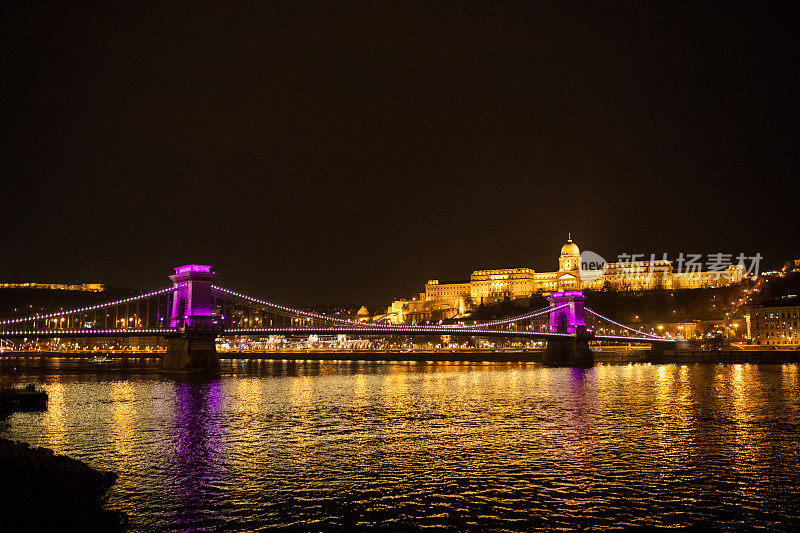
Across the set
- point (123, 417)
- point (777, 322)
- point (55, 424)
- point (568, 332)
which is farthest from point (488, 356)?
point (55, 424)

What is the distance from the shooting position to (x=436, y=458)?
21.1 m

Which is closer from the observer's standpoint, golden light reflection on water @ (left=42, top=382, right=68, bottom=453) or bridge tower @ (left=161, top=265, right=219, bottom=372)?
golden light reflection on water @ (left=42, top=382, right=68, bottom=453)

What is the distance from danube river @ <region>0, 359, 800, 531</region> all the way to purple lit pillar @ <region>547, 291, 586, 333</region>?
48892 mm

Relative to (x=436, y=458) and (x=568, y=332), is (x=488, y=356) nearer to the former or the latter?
(x=568, y=332)

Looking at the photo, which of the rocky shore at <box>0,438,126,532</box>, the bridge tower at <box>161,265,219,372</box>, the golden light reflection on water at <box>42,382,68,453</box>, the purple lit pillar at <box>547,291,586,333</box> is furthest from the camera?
the purple lit pillar at <box>547,291,586,333</box>

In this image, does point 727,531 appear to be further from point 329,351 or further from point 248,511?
point 329,351

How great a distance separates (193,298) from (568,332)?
46.9 m

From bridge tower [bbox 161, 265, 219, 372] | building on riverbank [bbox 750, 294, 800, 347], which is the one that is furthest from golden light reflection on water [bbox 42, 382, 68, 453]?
building on riverbank [bbox 750, 294, 800, 347]

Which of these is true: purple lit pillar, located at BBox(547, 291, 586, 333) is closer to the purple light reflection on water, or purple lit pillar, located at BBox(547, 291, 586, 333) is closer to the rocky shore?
the purple light reflection on water

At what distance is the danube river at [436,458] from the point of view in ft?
49.2

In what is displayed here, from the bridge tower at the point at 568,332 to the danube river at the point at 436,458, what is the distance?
4270 centimetres

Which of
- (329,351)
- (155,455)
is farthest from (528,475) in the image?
(329,351)

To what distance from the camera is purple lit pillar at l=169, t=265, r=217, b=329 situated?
195ft

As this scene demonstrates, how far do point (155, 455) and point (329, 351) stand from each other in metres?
108
